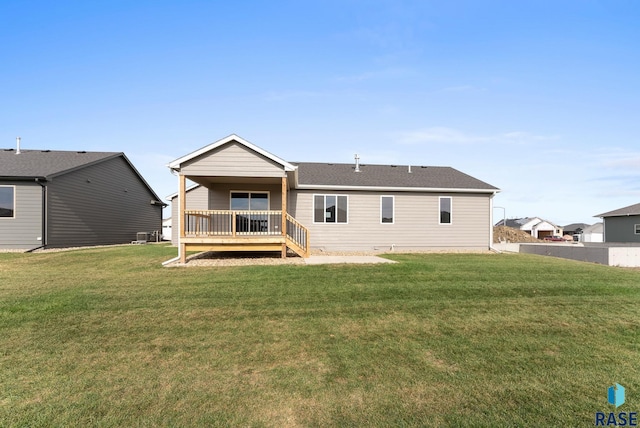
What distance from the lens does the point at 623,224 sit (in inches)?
1055

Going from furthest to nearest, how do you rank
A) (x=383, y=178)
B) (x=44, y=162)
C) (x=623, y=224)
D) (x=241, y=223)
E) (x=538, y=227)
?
(x=538, y=227)
(x=623, y=224)
(x=44, y=162)
(x=383, y=178)
(x=241, y=223)

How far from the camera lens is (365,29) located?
12.7 m

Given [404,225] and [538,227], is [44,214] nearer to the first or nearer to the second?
[404,225]

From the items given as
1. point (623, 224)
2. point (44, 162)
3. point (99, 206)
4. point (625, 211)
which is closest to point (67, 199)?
point (99, 206)

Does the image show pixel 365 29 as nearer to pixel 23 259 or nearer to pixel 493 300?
pixel 493 300

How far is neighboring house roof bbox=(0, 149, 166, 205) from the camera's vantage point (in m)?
15.2

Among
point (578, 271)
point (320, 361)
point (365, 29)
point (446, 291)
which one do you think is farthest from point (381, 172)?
point (320, 361)

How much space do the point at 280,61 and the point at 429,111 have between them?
255 inches

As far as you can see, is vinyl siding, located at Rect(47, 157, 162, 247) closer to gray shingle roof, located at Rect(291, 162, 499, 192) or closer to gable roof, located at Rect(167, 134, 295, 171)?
gable roof, located at Rect(167, 134, 295, 171)

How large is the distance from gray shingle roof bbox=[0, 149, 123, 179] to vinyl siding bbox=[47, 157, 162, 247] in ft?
1.39

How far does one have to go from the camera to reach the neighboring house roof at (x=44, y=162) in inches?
597

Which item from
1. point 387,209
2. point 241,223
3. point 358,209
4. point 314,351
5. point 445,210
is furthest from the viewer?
point 445,210

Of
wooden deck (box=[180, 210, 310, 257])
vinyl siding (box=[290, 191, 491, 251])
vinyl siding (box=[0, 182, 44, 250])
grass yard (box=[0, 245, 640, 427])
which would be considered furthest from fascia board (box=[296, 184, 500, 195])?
vinyl siding (box=[0, 182, 44, 250])

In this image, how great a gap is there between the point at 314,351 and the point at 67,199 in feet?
59.1
